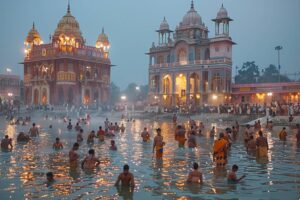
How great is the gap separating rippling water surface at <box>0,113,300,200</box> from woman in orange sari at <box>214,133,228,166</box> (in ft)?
1.27

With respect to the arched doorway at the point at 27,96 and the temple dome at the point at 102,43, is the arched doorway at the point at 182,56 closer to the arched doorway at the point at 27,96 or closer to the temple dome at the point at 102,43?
the temple dome at the point at 102,43

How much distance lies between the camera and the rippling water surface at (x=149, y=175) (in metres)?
9.88

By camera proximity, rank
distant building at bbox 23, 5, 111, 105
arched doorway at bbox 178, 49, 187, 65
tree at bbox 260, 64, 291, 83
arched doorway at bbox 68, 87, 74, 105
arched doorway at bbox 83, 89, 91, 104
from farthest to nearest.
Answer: tree at bbox 260, 64, 291, 83, arched doorway at bbox 83, 89, 91, 104, arched doorway at bbox 68, 87, 74, 105, distant building at bbox 23, 5, 111, 105, arched doorway at bbox 178, 49, 187, 65

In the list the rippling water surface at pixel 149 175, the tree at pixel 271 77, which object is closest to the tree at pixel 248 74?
the tree at pixel 271 77

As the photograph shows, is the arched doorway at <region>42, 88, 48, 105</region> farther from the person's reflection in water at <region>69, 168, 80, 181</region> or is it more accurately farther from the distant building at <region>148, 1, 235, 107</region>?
the person's reflection in water at <region>69, 168, 80, 181</region>

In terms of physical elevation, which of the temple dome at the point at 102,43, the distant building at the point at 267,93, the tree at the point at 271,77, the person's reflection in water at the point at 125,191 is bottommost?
the person's reflection in water at the point at 125,191

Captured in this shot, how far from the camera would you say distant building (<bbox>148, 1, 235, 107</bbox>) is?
167 feet

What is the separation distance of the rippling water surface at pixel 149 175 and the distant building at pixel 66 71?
4355 cm

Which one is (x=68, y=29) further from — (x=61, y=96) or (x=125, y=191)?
(x=125, y=191)

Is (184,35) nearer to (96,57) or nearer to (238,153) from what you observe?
(96,57)

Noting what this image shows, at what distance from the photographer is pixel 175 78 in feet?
181

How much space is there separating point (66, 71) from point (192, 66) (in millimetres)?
21315

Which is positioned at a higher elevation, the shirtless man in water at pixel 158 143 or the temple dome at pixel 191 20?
the temple dome at pixel 191 20

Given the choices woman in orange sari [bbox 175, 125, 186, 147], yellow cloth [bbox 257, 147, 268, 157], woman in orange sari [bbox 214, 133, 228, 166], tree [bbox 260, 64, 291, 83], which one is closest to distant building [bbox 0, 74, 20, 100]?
tree [bbox 260, 64, 291, 83]
